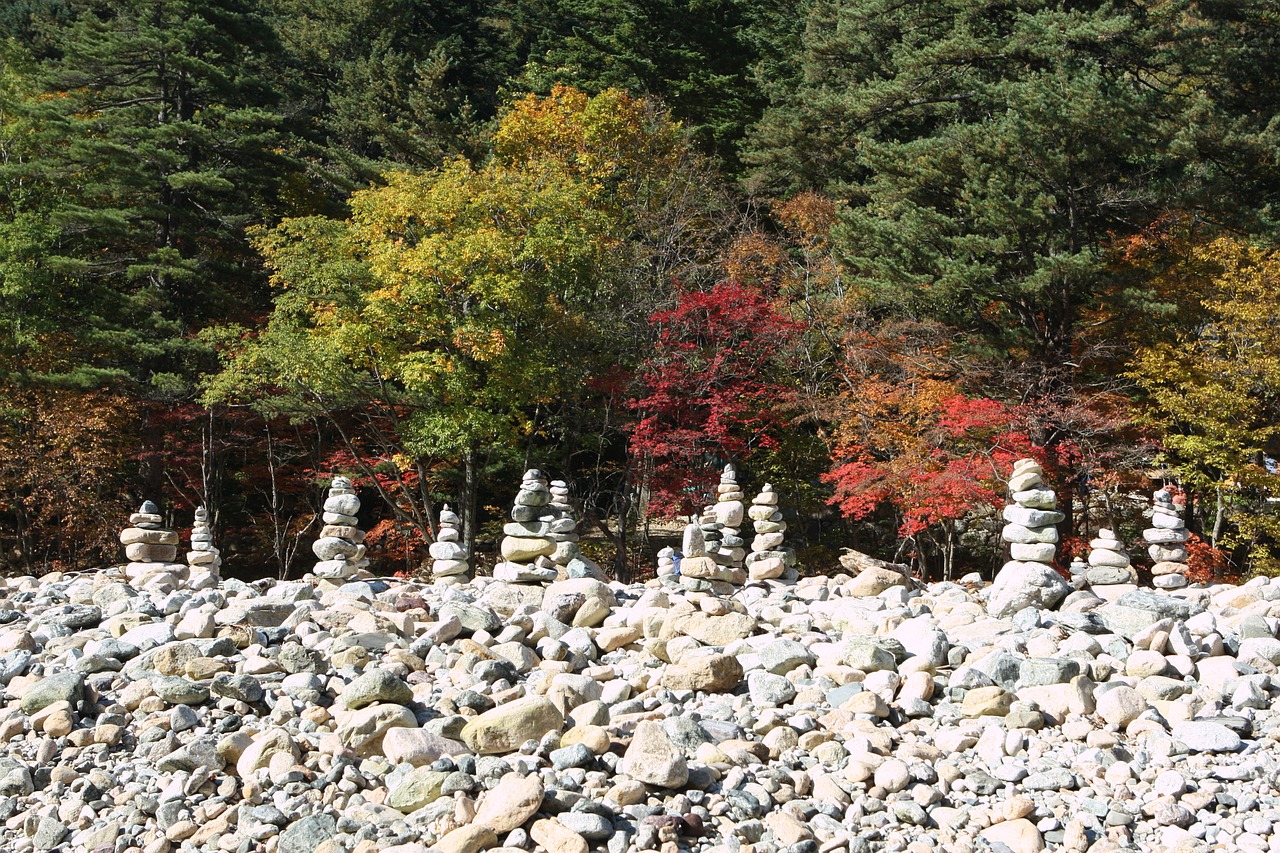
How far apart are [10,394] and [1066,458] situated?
16853 millimetres

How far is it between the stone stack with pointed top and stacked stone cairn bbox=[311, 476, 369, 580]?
3.83 metres

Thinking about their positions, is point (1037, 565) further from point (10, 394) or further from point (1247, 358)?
point (10, 394)

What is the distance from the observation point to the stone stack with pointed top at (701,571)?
426 inches

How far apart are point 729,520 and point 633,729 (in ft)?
17.0

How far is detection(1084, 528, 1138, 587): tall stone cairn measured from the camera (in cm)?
1072

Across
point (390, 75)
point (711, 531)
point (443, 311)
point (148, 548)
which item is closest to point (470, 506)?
point (443, 311)

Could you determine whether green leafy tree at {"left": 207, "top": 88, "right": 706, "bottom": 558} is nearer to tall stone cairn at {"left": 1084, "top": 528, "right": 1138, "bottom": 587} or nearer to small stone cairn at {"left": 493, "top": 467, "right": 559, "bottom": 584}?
small stone cairn at {"left": 493, "top": 467, "right": 559, "bottom": 584}

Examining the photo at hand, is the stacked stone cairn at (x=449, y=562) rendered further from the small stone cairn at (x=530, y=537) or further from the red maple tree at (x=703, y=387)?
the red maple tree at (x=703, y=387)

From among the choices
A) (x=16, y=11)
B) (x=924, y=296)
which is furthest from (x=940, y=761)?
(x=16, y=11)

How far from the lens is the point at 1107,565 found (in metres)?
10.8

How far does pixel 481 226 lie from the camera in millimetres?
16625

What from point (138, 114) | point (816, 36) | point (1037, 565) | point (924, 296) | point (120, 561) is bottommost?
point (120, 561)

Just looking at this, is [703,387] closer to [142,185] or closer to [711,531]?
[711,531]

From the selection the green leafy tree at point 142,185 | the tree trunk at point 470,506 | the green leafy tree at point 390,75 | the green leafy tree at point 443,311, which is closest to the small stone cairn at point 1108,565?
the green leafy tree at point 443,311
